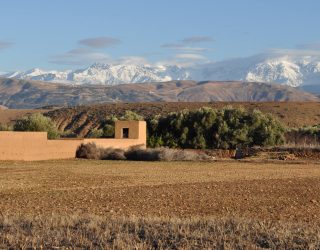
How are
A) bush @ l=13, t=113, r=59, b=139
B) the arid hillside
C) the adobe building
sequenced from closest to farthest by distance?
the adobe building
bush @ l=13, t=113, r=59, b=139
the arid hillside

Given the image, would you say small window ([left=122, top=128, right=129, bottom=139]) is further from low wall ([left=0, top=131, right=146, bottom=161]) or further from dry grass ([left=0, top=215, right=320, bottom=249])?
dry grass ([left=0, top=215, right=320, bottom=249])

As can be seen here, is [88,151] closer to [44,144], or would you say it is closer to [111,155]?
[111,155]

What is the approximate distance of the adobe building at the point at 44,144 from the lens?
43750 millimetres

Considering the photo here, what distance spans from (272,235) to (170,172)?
24186 millimetres

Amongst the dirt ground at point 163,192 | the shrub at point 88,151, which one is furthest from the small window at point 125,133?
the dirt ground at point 163,192

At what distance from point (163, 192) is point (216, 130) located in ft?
124

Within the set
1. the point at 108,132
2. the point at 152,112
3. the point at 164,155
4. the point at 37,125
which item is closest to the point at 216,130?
the point at 108,132

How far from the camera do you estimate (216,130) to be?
62062mm

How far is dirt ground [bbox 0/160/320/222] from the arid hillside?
57805 millimetres

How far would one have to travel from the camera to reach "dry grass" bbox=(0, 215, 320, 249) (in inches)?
452

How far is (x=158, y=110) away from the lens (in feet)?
347

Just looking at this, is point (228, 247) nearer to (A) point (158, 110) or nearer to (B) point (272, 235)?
(B) point (272, 235)

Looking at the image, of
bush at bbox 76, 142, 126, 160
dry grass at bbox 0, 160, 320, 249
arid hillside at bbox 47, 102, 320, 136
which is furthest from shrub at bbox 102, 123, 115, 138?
arid hillside at bbox 47, 102, 320, 136

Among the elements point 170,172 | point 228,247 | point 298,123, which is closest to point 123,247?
point 228,247
